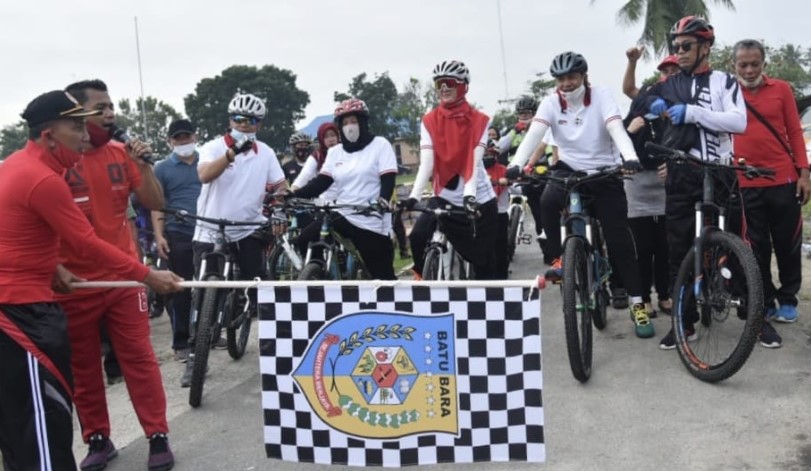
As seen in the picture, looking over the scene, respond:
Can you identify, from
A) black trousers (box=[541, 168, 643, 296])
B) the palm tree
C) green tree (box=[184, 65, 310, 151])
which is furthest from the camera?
green tree (box=[184, 65, 310, 151])

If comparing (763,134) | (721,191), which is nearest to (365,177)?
(721,191)

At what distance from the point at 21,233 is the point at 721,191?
4.25m

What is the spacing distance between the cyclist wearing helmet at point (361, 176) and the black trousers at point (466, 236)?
432mm

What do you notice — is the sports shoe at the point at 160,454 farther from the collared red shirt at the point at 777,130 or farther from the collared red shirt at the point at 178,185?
the collared red shirt at the point at 777,130

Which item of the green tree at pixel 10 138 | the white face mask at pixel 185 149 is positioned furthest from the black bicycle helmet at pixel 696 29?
the green tree at pixel 10 138

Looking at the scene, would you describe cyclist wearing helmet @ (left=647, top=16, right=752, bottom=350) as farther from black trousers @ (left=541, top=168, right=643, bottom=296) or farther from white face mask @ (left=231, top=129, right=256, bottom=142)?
white face mask @ (left=231, top=129, right=256, bottom=142)

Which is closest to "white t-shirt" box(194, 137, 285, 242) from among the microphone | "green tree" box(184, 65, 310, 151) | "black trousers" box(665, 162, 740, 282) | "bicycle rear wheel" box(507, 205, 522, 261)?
the microphone

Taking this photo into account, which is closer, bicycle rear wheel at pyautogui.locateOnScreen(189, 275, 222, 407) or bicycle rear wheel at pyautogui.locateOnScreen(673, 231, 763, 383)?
bicycle rear wheel at pyautogui.locateOnScreen(673, 231, 763, 383)

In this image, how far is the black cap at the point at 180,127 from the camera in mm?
6594

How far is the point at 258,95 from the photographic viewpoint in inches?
2842

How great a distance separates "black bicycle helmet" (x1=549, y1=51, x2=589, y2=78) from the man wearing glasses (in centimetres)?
228

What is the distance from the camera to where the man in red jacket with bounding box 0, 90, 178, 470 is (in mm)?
3045

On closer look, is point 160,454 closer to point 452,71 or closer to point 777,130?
point 452,71

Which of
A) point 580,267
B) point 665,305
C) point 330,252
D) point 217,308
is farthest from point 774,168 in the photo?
point 217,308
